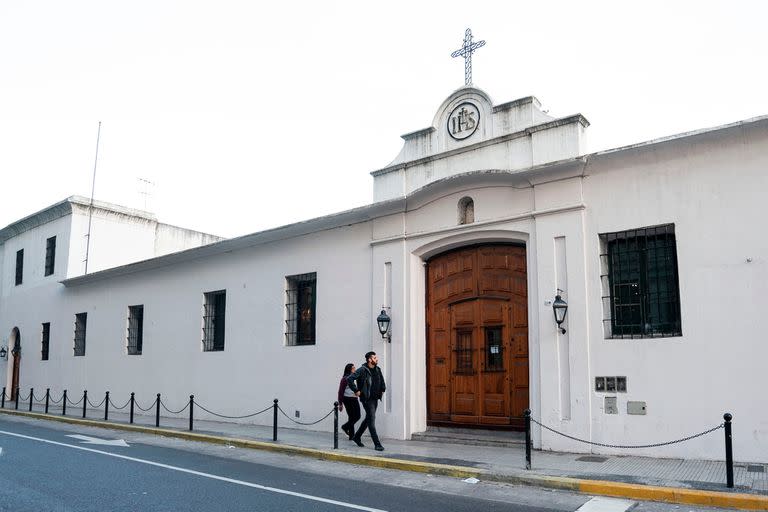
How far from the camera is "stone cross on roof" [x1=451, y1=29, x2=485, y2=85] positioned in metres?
13.7

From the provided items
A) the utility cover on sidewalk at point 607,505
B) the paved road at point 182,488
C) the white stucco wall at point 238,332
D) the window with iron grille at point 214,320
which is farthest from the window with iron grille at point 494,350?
the window with iron grille at point 214,320

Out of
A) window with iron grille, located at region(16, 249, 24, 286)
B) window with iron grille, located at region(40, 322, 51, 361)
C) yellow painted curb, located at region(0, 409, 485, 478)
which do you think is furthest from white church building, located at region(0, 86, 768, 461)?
window with iron grille, located at region(16, 249, 24, 286)

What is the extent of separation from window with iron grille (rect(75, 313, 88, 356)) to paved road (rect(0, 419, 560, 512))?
13002mm

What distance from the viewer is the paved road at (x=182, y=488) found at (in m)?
7.71

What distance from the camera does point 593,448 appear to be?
10.6 m

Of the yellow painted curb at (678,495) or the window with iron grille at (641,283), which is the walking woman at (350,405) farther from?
the yellow painted curb at (678,495)

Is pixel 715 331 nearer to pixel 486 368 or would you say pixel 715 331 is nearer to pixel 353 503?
pixel 486 368

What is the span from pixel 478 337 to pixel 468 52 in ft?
19.7

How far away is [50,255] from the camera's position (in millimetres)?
26906

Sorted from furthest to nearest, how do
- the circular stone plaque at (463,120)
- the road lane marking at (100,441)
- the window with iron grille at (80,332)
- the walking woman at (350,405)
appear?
1. the window with iron grille at (80,332)
2. the road lane marking at (100,441)
3. the circular stone plaque at (463,120)
4. the walking woman at (350,405)

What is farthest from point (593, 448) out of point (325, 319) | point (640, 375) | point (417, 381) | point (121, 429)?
point (121, 429)

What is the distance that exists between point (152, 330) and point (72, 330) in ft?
20.3

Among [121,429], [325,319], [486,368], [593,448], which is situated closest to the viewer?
[593,448]

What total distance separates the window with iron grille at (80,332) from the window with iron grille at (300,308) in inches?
462
